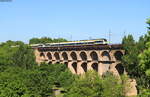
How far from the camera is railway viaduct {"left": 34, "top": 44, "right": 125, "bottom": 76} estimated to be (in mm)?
60625

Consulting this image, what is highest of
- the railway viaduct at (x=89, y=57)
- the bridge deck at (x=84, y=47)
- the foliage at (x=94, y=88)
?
the bridge deck at (x=84, y=47)

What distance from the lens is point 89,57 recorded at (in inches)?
2667

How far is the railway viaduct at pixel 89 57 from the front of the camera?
2387 inches

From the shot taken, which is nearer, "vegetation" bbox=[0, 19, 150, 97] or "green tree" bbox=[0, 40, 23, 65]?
"vegetation" bbox=[0, 19, 150, 97]

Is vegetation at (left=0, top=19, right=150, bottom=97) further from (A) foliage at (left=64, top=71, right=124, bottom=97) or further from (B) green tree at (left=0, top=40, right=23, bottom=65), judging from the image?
(B) green tree at (left=0, top=40, right=23, bottom=65)

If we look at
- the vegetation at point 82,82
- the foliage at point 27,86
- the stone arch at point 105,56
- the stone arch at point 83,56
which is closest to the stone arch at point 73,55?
the stone arch at point 83,56

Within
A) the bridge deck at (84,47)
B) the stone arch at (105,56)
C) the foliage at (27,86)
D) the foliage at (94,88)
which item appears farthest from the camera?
the stone arch at (105,56)

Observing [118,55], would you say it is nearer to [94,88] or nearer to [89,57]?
[89,57]

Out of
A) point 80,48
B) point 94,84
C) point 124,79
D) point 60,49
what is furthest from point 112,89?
point 60,49

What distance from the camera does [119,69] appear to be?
200 feet

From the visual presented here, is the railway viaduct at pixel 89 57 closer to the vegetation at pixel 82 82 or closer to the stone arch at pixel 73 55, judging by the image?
the stone arch at pixel 73 55

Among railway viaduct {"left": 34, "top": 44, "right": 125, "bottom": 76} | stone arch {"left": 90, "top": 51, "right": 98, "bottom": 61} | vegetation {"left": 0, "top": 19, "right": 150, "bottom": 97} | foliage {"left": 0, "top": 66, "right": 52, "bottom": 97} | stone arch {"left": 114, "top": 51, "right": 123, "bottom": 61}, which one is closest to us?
foliage {"left": 0, "top": 66, "right": 52, "bottom": 97}

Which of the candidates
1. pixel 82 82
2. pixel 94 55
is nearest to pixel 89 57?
pixel 94 55

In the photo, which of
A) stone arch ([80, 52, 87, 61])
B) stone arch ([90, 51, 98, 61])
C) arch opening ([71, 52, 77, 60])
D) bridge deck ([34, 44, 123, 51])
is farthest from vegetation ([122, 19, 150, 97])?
Answer: arch opening ([71, 52, 77, 60])
